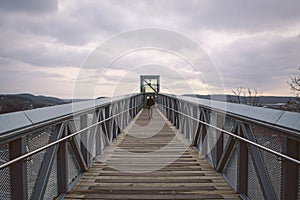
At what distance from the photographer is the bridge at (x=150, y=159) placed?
5.37ft

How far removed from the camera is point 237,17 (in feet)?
23.7

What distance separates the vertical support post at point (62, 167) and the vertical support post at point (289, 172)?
179cm

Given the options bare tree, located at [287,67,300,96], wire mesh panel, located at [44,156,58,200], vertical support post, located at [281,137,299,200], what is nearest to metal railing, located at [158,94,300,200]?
vertical support post, located at [281,137,299,200]

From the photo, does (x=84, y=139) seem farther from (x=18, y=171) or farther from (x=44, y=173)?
(x=18, y=171)

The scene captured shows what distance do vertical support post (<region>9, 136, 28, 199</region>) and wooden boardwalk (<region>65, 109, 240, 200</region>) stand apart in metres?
1.05

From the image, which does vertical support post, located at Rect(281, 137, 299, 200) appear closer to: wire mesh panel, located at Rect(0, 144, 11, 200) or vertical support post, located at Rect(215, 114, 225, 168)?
vertical support post, located at Rect(215, 114, 225, 168)

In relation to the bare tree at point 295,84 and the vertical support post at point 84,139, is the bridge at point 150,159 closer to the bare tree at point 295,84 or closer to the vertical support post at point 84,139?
the vertical support post at point 84,139

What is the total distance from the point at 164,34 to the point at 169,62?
2.03 metres

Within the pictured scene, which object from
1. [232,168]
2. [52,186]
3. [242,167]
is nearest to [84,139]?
[52,186]

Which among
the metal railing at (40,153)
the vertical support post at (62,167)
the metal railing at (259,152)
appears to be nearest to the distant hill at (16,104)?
the metal railing at (40,153)

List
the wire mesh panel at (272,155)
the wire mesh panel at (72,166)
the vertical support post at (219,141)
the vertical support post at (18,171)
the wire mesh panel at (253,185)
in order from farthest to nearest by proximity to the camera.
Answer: the vertical support post at (219,141)
the wire mesh panel at (72,166)
the wire mesh panel at (253,185)
the wire mesh panel at (272,155)
the vertical support post at (18,171)

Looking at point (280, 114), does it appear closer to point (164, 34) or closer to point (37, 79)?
point (37, 79)

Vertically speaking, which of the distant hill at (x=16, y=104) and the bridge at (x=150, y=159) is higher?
the distant hill at (x=16, y=104)

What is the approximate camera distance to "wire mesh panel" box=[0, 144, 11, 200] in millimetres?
1476
